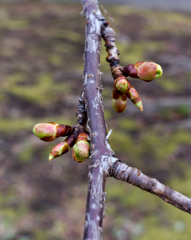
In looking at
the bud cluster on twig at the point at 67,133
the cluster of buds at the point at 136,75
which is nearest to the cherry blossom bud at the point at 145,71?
the cluster of buds at the point at 136,75

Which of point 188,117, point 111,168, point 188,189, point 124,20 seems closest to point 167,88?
point 188,117

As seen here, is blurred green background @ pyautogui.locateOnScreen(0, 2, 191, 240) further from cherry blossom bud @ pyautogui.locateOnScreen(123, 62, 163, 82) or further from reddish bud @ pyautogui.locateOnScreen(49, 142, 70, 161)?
cherry blossom bud @ pyautogui.locateOnScreen(123, 62, 163, 82)

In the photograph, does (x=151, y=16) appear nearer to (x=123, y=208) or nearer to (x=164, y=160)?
(x=164, y=160)

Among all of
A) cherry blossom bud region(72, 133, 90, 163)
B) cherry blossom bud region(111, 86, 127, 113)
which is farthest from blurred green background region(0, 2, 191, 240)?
cherry blossom bud region(111, 86, 127, 113)

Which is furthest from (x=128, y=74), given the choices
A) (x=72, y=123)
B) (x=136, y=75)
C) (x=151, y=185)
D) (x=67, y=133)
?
(x=72, y=123)

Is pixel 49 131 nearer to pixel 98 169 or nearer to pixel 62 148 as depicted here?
pixel 62 148
